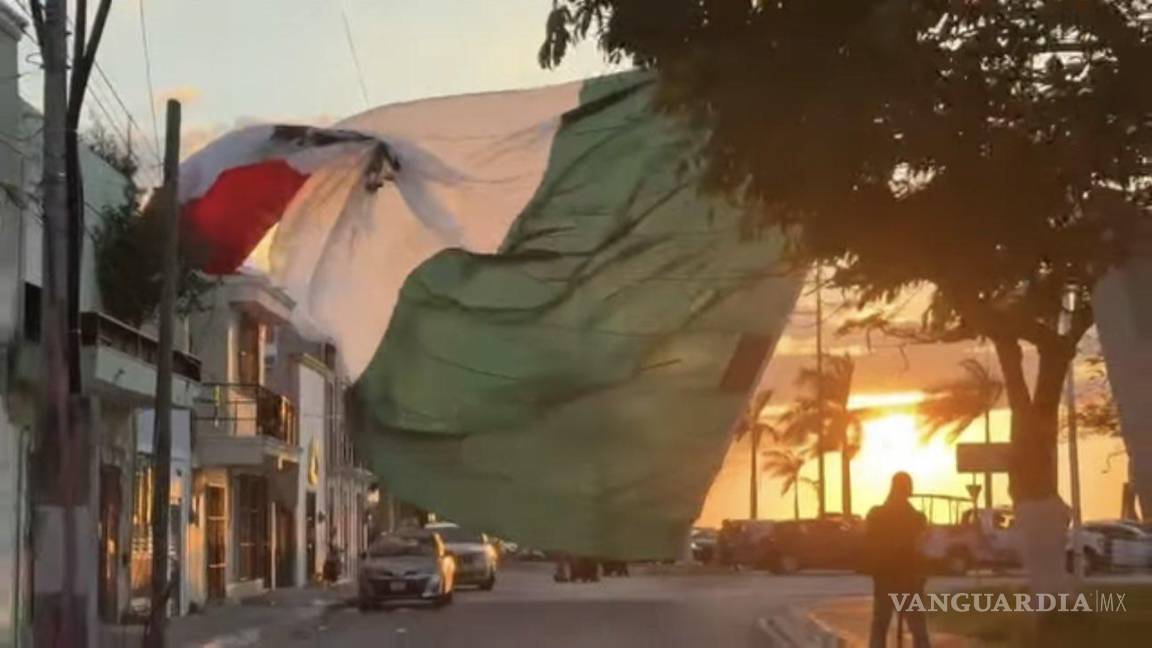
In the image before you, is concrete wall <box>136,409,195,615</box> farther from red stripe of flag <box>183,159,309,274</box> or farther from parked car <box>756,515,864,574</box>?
red stripe of flag <box>183,159,309,274</box>

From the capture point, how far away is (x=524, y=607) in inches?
1401

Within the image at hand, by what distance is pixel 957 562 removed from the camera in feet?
Answer: 145

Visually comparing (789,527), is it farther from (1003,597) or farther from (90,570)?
(90,570)

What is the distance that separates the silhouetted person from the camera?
15.9m

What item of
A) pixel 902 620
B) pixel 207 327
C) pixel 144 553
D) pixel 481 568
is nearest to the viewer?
pixel 902 620

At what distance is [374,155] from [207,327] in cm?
3180

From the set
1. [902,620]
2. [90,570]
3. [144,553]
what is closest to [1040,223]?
[902,620]

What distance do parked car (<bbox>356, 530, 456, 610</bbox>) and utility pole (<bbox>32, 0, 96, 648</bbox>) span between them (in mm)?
18879

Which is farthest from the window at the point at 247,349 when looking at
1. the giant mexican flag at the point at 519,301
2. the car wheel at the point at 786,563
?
the giant mexican flag at the point at 519,301

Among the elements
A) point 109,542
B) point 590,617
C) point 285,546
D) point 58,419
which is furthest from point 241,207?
point 285,546

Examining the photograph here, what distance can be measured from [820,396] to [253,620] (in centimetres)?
1652

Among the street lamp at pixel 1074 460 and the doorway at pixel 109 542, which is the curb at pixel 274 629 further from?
the street lamp at pixel 1074 460

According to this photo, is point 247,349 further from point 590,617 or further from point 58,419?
point 58,419

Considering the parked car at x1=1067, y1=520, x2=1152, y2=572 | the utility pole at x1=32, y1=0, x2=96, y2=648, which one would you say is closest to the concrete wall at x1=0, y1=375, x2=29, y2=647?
the utility pole at x1=32, y1=0, x2=96, y2=648
